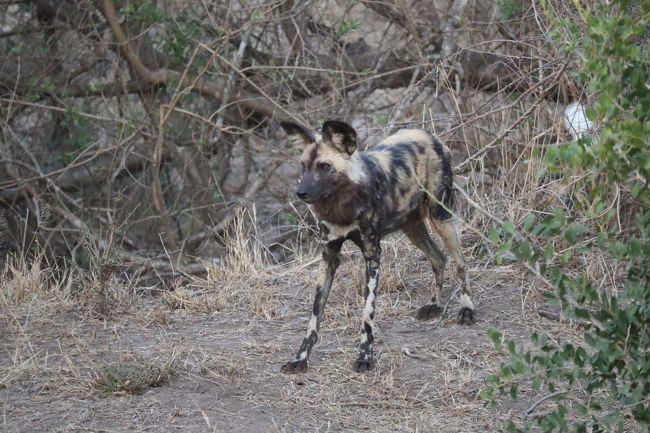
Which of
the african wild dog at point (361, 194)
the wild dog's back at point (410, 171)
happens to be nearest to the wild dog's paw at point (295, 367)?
the african wild dog at point (361, 194)

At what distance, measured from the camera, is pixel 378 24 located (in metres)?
9.59

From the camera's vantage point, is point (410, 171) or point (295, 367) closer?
point (295, 367)

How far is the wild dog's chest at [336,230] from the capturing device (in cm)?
496

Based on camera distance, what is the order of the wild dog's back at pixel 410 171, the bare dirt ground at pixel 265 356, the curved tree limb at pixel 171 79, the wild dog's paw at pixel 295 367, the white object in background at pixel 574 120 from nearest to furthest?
1. the bare dirt ground at pixel 265 356
2. the wild dog's paw at pixel 295 367
3. the wild dog's back at pixel 410 171
4. the white object in background at pixel 574 120
5. the curved tree limb at pixel 171 79

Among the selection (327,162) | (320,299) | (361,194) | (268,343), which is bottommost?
(268,343)

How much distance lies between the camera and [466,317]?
5445mm

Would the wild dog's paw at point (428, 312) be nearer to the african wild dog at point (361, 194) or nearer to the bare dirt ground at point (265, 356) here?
the bare dirt ground at point (265, 356)

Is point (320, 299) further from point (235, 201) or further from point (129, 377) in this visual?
point (235, 201)

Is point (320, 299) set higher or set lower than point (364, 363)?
higher

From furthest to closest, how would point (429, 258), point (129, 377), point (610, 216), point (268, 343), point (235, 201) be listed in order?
1. point (235, 201)
2. point (429, 258)
3. point (268, 343)
4. point (129, 377)
5. point (610, 216)

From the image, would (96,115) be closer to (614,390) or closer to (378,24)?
(378,24)

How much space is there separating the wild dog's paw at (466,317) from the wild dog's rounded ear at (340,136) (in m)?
1.13

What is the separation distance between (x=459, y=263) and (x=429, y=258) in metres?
0.18

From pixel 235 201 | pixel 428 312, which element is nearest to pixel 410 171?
pixel 428 312
